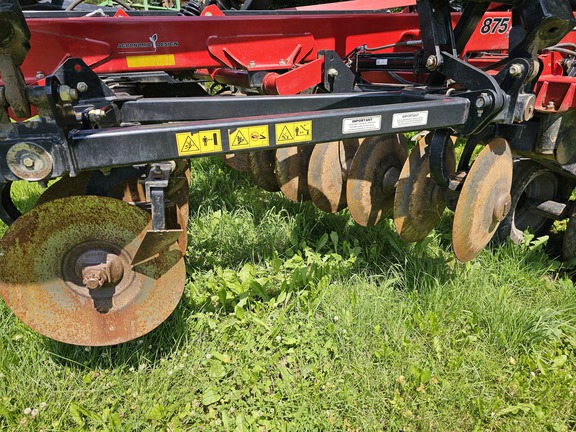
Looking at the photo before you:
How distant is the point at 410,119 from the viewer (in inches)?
72.5

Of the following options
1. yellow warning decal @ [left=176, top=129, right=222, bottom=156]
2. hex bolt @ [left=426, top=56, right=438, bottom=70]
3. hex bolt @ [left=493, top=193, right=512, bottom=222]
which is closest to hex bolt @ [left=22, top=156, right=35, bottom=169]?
yellow warning decal @ [left=176, top=129, right=222, bottom=156]

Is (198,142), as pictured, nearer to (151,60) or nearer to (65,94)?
(65,94)

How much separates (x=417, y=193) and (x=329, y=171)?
661mm

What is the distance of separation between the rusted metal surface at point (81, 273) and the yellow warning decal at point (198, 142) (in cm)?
43

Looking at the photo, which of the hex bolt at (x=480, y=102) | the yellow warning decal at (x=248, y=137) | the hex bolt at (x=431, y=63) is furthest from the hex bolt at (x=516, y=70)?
the yellow warning decal at (x=248, y=137)

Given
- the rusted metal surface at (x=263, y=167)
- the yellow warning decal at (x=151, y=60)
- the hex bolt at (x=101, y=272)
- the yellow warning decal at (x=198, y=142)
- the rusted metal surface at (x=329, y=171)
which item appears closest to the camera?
the yellow warning decal at (x=198, y=142)

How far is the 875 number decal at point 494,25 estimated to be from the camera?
118 inches

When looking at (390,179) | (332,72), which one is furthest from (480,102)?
(332,72)

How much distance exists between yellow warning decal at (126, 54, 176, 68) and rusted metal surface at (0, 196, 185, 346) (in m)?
0.86

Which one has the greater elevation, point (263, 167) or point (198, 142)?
point (198, 142)

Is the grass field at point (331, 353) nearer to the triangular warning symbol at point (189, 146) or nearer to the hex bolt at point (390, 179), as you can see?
the hex bolt at point (390, 179)

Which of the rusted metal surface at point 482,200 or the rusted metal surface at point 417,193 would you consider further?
the rusted metal surface at point 417,193

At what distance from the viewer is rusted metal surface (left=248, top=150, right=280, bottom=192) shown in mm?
3270

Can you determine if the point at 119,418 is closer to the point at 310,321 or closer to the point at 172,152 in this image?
the point at 310,321
